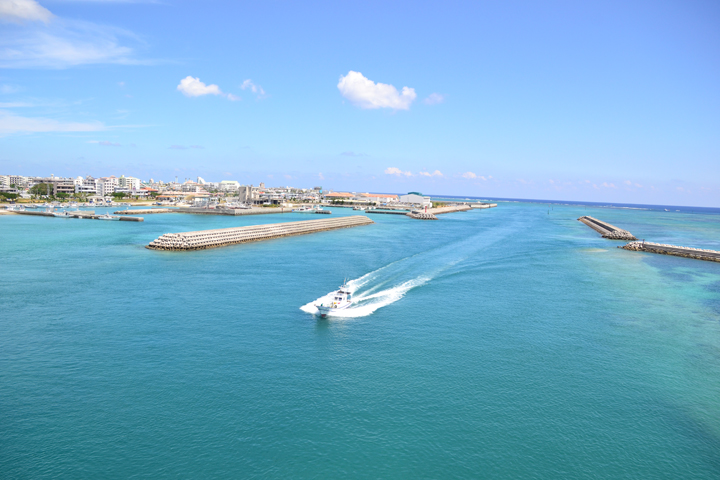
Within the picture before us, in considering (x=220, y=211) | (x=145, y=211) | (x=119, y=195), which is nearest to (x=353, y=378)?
(x=220, y=211)

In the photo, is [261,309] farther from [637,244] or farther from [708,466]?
[637,244]

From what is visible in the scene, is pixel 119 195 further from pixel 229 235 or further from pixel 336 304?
pixel 336 304

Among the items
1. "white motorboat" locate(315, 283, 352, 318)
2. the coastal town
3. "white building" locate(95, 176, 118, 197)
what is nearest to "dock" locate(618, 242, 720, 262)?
"white motorboat" locate(315, 283, 352, 318)

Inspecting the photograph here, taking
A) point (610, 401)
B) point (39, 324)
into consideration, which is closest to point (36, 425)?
point (39, 324)

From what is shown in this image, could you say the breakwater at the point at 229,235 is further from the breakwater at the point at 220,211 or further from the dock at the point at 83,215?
the breakwater at the point at 220,211

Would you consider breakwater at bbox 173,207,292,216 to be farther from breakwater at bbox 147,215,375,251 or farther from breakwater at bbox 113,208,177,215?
breakwater at bbox 147,215,375,251

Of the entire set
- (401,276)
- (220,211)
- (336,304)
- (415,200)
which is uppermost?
(415,200)
